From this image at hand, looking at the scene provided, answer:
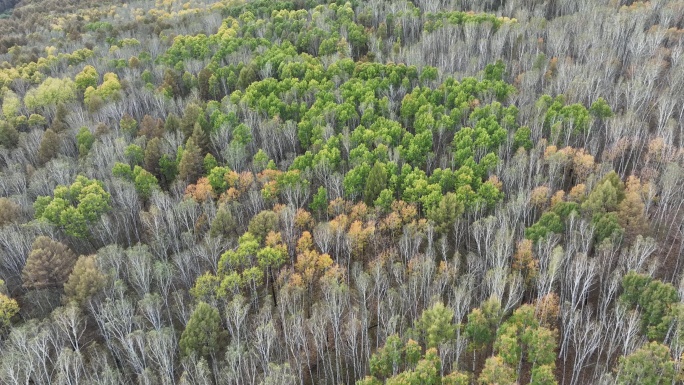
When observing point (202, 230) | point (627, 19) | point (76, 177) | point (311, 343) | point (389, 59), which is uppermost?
point (627, 19)

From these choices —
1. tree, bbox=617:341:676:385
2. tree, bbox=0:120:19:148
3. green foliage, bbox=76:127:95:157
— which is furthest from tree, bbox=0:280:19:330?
tree, bbox=617:341:676:385

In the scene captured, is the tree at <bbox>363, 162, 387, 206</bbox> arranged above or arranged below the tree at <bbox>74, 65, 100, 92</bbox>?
below

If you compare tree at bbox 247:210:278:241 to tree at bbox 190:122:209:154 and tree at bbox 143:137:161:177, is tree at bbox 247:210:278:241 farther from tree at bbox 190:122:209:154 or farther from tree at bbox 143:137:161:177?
tree at bbox 143:137:161:177

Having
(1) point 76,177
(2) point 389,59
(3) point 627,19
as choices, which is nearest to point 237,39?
(2) point 389,59

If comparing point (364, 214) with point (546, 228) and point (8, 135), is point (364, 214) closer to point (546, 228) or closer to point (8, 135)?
point (546, 228)

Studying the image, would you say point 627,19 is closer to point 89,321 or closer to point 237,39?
point 237,39
